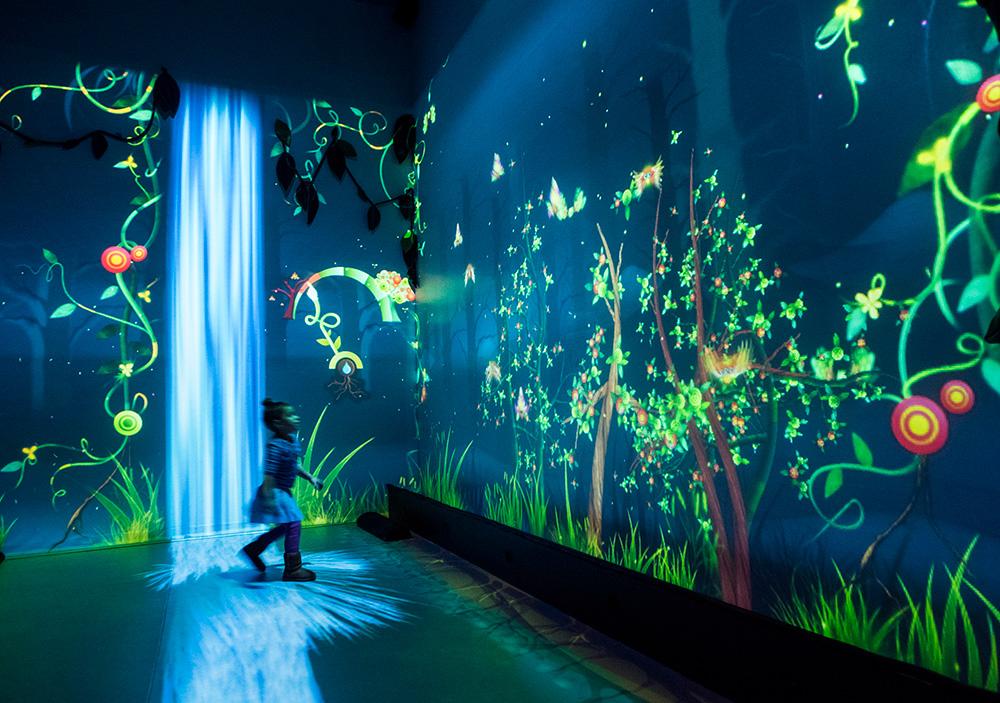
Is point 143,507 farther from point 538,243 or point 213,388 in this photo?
point 538,243

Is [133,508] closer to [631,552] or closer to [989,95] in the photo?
[631,552]

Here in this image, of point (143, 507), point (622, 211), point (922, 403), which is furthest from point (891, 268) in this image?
point (143, 507)

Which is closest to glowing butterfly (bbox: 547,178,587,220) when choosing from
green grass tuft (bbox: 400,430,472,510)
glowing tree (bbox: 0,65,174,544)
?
green grass tuft (bbox: 400,430,472,510)

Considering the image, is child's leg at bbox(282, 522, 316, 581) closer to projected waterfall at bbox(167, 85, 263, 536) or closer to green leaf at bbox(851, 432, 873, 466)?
projected waterfall at bbox(167, 85, 263, 536)

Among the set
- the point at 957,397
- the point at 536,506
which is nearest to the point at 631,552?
the point at 536,506

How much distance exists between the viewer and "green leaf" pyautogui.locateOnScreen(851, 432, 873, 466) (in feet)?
4.67

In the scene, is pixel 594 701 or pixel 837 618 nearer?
pixel 837 618

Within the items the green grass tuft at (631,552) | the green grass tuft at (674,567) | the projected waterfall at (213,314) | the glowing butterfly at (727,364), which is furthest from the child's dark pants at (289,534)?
the glowing butterfly at (727,364)

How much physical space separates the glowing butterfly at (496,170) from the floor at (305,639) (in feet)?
6.26

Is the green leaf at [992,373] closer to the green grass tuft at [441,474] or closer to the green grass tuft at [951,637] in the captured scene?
the green grass tuft at [951,637]

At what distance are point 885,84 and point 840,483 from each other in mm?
862

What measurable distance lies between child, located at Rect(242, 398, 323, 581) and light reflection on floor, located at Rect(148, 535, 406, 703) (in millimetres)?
93

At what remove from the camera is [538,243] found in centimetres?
287

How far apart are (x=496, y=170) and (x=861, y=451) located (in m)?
2.32
